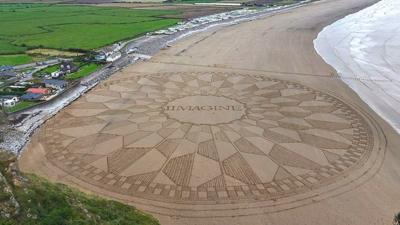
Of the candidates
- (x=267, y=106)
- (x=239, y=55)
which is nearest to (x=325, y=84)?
(x=267, y=106)

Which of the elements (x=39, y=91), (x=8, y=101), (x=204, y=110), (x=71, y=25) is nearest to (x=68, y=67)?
(x=39, y=91)

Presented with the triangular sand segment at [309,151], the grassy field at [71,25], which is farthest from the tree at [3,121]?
the grassy field at [71,25]

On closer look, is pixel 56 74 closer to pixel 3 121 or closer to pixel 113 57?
pixel 113 57

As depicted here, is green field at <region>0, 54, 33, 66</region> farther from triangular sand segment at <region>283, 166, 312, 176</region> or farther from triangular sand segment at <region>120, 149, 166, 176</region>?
triangular sand segment at <region>283, 166, 312, 176</region>

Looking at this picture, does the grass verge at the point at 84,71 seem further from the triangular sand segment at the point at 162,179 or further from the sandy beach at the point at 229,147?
the triangular sand segment at the point at 162,179

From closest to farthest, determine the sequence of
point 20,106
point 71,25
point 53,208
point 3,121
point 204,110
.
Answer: point 53,208
point 3,121
point 204,110
point 20,106
point 71,25

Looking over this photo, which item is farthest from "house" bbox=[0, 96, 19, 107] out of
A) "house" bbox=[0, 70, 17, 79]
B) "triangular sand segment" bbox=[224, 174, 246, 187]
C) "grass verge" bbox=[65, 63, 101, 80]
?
"triangular sand segment" bbox=[224, 174, 246, 187]
